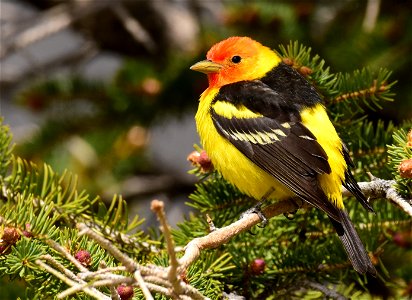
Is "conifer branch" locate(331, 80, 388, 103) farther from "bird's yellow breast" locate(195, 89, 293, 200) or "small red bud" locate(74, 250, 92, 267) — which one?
"small red bud" locate(74, 250, 92, 267)

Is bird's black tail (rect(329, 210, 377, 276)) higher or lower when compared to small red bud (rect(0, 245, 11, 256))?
lower

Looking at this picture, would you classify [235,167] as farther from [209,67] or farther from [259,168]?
[209,67]

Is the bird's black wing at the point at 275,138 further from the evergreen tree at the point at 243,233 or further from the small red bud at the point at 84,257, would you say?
the small red bud at the point at 84,257

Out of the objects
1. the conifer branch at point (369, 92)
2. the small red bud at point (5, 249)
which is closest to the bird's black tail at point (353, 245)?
→ the conifer branch at point (369, 92)

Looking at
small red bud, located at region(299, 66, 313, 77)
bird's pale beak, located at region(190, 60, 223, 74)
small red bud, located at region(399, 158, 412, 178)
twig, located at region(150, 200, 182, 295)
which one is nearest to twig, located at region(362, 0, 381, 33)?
bird's pale beak, located at region(190, 60, 223, 74)

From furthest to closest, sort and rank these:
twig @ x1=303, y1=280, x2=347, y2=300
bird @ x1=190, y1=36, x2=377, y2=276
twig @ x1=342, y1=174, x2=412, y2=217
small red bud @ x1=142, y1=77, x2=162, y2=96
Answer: small red bud @ x1=142, y1=77, x2=162, y2=96
bird @ x1=190, y1=36, x2=377, y2=276
twig @ x1=303, y1=280, x2=347, y2=300
twig @ x1=342, y1=174, x2=412, y2=217

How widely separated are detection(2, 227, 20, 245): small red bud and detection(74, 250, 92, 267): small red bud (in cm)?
17

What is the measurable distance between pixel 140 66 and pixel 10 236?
193cm

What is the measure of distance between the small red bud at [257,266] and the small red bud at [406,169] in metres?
0.49

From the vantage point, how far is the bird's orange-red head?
291 centimetres

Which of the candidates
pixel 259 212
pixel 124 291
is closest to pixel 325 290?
pixel 259 212

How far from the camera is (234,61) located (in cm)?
293

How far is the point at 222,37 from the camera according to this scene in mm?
3732

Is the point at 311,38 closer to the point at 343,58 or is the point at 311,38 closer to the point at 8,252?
the point at 343,58
